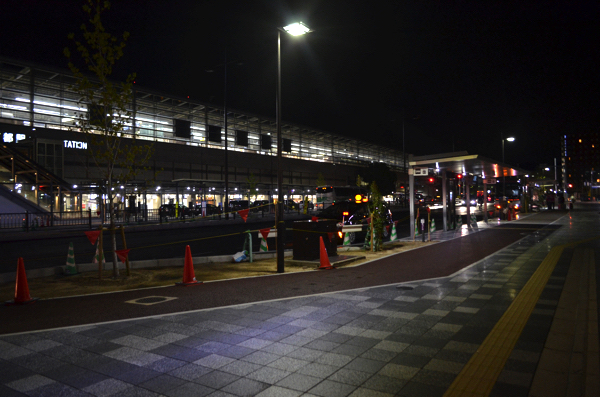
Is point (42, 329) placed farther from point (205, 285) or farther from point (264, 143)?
point (264, 143)

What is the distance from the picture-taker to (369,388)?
388cm

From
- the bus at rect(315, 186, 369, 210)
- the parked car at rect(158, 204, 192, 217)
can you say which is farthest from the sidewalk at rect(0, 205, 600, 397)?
the bus at rect(315, 186, 369, 210)

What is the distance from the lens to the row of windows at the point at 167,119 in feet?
119

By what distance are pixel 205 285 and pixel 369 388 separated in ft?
18.8

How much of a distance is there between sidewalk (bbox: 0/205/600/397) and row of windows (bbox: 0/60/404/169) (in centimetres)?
717

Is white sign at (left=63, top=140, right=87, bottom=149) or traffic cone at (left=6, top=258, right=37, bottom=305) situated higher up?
white sign at (left=63, top=140, right=87, bottom=149)

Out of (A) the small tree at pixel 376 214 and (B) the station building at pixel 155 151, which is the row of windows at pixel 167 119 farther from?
(A) the small tree at pixel 376 214

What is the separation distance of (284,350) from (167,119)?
48.3m

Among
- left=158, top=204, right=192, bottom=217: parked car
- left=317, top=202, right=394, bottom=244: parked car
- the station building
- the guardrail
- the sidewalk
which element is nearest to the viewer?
the sidewalk

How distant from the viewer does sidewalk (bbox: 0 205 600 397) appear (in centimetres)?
396

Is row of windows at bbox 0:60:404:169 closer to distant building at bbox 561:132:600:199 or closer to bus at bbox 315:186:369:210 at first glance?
bus at bbox 315:186:369:210

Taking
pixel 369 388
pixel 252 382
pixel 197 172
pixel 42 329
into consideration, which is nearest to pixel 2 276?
pixel 42 329

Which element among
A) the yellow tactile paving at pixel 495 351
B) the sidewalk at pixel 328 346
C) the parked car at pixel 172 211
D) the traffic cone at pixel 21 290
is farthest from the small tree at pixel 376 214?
the parked car at pixel 172 211

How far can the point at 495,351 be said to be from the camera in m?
4.70
